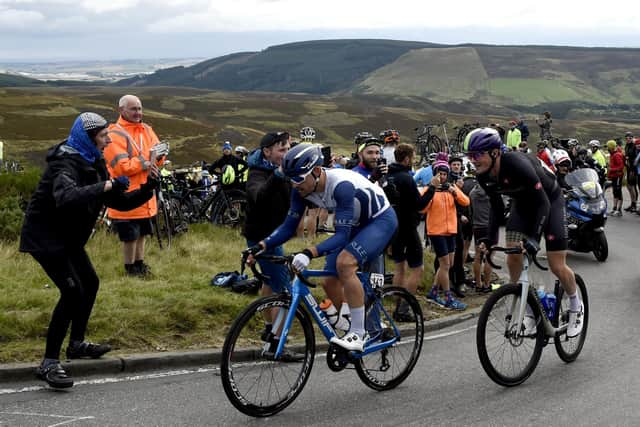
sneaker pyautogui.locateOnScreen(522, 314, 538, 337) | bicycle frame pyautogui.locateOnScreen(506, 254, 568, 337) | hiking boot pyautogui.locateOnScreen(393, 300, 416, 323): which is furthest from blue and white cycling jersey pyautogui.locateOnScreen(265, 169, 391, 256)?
sneaker pyautogui.locateOnScreen(522, 314, 538, 337)

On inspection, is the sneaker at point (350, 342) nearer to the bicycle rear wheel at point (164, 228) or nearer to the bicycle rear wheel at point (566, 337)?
the bicycle rear wheel at point (566, 337)

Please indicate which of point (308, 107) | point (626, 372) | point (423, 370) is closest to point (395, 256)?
point (423, 370)

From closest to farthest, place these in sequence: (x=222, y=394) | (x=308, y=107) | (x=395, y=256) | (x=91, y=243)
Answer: (x=222, y=394)
(x=395, y=256)
(x=91, y=243)
(x=308, y=107)

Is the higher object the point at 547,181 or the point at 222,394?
the point at 547,181

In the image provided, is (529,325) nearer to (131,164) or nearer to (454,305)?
(454,305)

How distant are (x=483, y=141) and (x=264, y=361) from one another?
2721 mm

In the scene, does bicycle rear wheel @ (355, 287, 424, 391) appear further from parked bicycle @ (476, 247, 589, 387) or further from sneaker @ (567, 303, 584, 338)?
sneaker @ (567, 303, 584, 338)

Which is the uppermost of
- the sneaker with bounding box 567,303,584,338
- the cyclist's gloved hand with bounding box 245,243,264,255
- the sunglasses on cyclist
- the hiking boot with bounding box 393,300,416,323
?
the sunglasses on cyclist

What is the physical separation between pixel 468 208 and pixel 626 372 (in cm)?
557

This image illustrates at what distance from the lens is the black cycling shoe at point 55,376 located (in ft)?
20.3

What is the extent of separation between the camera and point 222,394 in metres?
6.32

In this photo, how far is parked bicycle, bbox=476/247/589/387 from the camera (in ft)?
21.3

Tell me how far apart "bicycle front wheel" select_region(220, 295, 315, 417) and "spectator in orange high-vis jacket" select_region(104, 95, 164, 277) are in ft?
13.5

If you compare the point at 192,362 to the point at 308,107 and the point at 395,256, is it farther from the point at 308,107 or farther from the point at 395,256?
the point at 308,107
